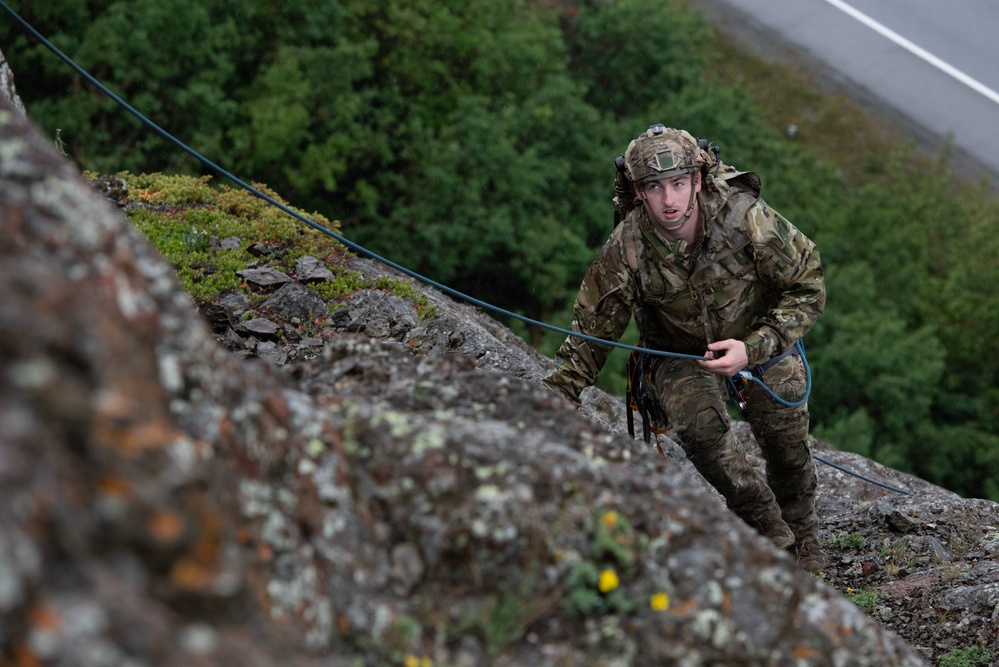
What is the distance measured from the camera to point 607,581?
292 cm

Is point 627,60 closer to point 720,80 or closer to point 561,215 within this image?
point 720,80

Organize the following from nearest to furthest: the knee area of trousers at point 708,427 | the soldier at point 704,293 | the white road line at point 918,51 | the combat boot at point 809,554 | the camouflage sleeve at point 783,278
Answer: the soldier at point 704,293 → the camouflage sleeve at point 783,278 → the knee area of trousers at point 708,427 → the combat boot at point 809,554 → the white road line at point 918,51

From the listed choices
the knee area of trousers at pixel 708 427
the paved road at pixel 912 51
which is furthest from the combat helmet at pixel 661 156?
the paved road at pixel 912 51

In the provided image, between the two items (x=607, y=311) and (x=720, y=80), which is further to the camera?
(x=720, y=80)

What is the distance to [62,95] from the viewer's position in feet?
49.4

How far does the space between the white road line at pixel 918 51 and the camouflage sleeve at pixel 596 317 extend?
17.5 metres

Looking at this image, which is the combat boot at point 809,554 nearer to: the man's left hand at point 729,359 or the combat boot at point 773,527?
the combat boot at point 773,527

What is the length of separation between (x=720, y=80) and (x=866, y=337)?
27.1 ft

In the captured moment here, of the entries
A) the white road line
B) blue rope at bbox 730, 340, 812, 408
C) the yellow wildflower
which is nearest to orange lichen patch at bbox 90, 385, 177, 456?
the yellow wildflower

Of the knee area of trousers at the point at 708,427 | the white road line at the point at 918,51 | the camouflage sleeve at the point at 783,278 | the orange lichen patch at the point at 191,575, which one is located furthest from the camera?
the white road line at the point at 918,51

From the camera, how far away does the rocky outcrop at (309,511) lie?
1930mm

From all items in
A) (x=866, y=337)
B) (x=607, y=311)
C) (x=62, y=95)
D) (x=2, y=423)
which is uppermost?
(x=2, y=423)

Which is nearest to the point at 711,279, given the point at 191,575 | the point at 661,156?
the point at 661,156

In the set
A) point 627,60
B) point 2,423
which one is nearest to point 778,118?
point 627,60
